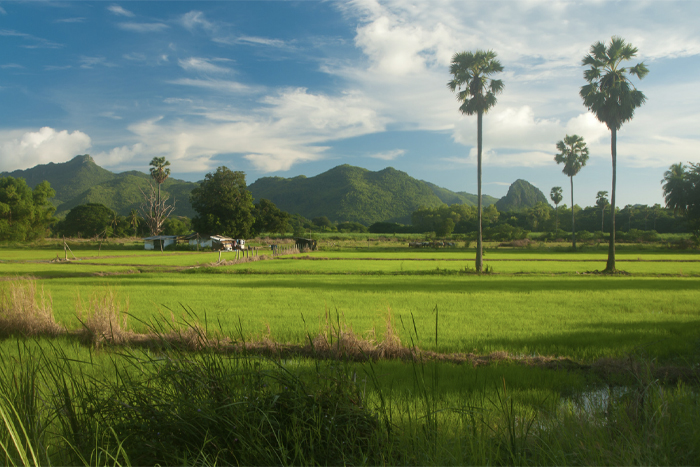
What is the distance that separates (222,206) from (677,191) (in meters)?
78.5

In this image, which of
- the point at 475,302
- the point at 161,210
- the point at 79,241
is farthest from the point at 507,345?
the point at 161,210

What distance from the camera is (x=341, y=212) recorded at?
545 ft

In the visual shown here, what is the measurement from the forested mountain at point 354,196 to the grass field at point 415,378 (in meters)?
147

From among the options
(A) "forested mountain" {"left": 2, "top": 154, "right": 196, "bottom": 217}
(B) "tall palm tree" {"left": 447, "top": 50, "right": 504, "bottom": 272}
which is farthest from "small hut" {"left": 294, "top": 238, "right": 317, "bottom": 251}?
(A) "forested mountain" {"left": 2, "top": 154, "right": 196, "bottom": 217}

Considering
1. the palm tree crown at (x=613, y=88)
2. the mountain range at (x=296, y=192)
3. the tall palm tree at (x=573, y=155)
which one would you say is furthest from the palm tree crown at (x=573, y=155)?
the mountain range at (x=296, y=192)

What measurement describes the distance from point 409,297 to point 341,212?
151499mm

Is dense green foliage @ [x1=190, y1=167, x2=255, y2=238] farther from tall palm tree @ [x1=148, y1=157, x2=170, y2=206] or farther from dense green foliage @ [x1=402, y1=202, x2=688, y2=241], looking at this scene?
dense green foliage @ [x1=402, y1=202, x2=688, y2=241]

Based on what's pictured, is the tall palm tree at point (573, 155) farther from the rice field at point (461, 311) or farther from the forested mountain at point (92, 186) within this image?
the forested mountain at point (92, 186)

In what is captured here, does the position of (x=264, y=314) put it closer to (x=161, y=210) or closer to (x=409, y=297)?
(x=409, y=297)

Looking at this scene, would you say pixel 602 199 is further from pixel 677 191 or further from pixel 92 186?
pixel 92 186

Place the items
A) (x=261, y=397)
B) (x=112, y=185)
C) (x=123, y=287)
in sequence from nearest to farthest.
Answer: (x=261, y=397) < (x=123, y=287) < (x=112, y=185)

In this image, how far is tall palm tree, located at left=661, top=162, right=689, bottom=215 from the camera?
64.0 meters

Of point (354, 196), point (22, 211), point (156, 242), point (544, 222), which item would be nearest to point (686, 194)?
point (544, 222)

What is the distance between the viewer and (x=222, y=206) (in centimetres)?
6506
